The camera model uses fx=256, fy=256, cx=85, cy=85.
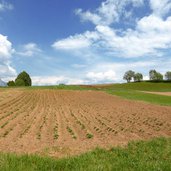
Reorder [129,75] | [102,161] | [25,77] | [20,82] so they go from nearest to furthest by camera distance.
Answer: [102,161]
[20,82]
[25,77]
[129,75]

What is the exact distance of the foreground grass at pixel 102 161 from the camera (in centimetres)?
805

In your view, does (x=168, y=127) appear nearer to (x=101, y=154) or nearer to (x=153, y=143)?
(x=153, y=143)

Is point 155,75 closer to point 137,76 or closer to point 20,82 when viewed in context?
point 137,76

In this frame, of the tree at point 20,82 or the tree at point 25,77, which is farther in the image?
the tree at point 25,77

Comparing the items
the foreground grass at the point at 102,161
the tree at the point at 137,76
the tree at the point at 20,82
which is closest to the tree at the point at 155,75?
the tree at the point at 137,76

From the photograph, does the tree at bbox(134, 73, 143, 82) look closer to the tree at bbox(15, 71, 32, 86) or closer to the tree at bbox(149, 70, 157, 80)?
the tree at bbox(149, 70, 157, 80)

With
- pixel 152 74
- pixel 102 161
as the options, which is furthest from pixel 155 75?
pixel 102 161

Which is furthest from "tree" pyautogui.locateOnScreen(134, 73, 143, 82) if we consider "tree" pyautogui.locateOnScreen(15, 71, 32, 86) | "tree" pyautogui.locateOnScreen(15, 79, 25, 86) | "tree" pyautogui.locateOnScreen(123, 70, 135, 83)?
"tree" pyautogui.locateOnScreen(15, 79, 25, 86)

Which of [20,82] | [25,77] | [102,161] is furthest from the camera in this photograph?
[25,77]

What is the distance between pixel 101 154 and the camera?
10.1 metres

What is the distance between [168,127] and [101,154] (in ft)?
30.7

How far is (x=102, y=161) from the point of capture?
891cm

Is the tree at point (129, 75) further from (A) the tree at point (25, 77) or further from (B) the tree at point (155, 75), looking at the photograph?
(A) the tree at point (25, 77)

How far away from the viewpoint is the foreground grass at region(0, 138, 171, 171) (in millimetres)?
8055
